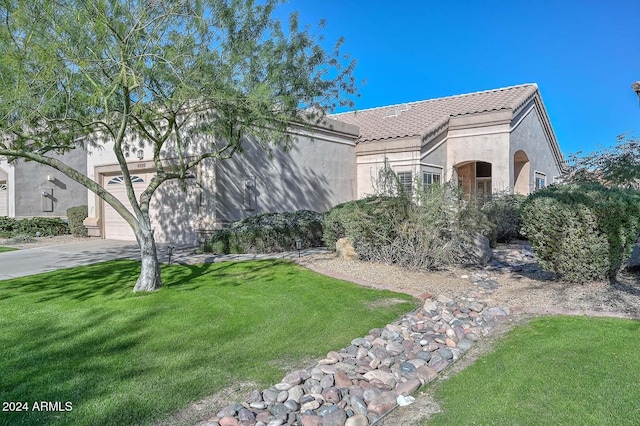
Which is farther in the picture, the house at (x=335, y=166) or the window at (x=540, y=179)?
the window at (x=540, y=179)

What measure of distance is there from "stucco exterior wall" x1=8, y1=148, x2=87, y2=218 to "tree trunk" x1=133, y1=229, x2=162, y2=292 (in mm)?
15365

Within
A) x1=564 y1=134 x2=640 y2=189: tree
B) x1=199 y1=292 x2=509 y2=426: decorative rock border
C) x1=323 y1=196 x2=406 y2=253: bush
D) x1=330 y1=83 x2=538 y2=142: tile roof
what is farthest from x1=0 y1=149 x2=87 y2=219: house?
x1=564 y1=134 x2=640 y2=189: tree

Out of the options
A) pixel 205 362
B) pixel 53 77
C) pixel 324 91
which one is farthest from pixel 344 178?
pixel 205 362

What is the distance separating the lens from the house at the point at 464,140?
58.6 feet

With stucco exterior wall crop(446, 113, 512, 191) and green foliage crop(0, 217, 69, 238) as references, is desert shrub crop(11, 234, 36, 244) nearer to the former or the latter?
green foliage crop(0, 217, 69, 238)

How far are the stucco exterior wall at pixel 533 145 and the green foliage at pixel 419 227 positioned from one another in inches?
434

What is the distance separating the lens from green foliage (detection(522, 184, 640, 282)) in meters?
6.78

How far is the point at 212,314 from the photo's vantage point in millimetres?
6203

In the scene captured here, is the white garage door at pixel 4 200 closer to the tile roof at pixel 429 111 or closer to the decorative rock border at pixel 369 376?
the tile roof at pixel 429 111

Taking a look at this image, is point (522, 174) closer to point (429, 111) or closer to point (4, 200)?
point (429, 111)

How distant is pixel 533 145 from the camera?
21609 mm

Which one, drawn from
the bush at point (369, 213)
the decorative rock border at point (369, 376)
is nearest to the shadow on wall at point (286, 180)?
the bush at point (369, 213)

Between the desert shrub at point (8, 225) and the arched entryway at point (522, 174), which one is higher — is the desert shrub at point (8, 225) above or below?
below

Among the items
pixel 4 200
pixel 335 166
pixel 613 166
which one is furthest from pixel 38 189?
pixel 613 166
